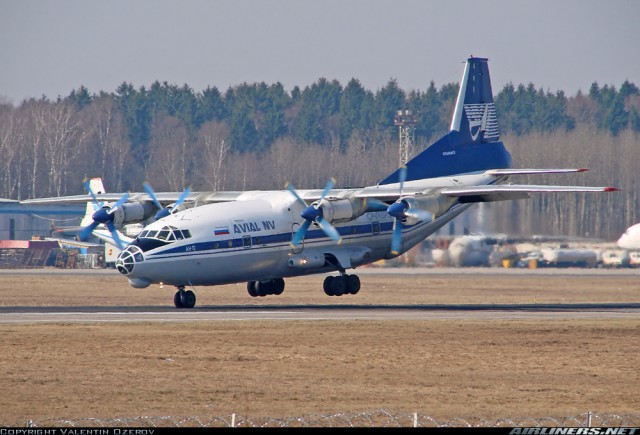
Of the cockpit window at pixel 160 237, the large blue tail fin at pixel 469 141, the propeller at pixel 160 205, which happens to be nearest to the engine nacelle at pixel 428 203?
the large blue tail fin at pixel 469 141

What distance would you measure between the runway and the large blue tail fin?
6837mm

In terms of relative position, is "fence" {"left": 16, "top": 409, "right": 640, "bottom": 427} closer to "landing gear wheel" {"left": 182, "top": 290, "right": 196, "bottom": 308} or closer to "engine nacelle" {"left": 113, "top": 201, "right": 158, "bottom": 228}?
"landing gear wheel" {"left": 182, "top": 290, "right": 196, "bottom": 308}

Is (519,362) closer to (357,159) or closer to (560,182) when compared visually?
(560,182)

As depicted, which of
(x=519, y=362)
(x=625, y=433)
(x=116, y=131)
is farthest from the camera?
(x=116, y=131)

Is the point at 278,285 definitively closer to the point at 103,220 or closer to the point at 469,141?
the point at 103,220

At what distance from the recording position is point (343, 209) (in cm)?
4138

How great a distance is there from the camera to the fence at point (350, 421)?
65.9 ft

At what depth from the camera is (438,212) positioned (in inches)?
1672

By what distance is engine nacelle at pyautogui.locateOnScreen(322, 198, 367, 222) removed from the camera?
41.0 meters

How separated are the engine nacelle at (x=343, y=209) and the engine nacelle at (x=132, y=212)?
26.8 ft

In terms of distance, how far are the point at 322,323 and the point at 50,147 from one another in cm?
8347

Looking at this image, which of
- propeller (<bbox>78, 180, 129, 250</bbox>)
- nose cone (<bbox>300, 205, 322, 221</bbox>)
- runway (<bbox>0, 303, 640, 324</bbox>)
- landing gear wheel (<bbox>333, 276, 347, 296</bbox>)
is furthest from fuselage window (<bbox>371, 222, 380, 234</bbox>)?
propeller (<bbox>78, 180, 129, 250</bbox>)

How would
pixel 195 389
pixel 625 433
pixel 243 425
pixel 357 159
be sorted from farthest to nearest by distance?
pixel 357 159 → pixel 195 389 → pixel 243 425 → pixel 625 433

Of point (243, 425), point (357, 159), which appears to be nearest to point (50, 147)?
point (357, 159)
